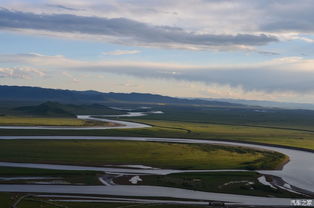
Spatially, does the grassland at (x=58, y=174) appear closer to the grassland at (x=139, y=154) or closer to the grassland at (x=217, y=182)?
the grassland at (x=217, y=182)

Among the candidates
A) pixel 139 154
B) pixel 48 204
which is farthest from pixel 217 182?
pixel 139 154

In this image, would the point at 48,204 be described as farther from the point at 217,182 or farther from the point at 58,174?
the point at 217,182

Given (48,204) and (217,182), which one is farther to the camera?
(217,182)

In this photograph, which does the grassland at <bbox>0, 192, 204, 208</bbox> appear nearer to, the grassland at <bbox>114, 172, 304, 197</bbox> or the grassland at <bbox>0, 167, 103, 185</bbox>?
the grassland at <bbox>0, 167, 103, 185</bbox>

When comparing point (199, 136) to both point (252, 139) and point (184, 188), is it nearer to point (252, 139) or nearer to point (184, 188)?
point (252, 139)

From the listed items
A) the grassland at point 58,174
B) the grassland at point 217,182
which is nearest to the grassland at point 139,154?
the grassland at point 217,182

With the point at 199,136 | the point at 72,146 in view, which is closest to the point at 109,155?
the point at 72,146

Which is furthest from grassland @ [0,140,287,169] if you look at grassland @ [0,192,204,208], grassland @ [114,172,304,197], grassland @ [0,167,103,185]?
grassland @ [0,192,204,208]

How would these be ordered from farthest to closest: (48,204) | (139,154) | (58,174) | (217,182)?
1. (139,154)
2. (58,174)
3. (217,182)
4. (48,204)

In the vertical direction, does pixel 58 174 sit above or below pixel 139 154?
below

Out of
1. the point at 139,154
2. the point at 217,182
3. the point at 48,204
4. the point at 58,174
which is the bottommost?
the point at 48,204
